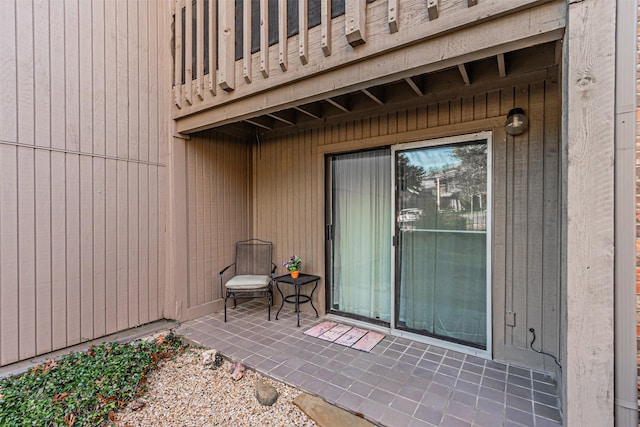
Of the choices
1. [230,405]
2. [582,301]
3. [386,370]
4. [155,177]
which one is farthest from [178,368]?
[582,301]

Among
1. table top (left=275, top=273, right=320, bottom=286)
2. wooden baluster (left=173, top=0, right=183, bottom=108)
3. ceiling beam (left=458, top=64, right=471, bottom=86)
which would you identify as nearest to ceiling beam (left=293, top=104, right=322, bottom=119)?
wooden baluster (left=173, top=0, right=183, bottom=108)

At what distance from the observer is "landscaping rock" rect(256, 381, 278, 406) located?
2.05 m

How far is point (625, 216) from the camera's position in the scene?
4.27 feet

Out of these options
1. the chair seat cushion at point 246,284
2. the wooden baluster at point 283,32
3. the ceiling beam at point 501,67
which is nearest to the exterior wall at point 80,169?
the chair seat cushion at point 246,284

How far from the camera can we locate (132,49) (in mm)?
3146

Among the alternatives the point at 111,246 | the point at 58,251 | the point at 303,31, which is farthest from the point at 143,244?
the point at 303,31

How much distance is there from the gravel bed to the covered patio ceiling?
2384 millimetres

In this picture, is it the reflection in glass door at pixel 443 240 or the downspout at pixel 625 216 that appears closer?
the downspout at pixel 625 216

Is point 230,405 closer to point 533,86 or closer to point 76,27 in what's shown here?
point 533,86

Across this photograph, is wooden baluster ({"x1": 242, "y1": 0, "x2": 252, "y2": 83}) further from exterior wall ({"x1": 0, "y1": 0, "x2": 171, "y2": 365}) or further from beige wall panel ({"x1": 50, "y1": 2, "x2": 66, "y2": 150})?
beige wall panel ({"x1": 50, "y1": 2, "x2": 66, "y2": 150})

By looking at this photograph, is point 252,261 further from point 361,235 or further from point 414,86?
point 414,86

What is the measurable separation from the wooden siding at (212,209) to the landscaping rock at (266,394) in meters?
1.86

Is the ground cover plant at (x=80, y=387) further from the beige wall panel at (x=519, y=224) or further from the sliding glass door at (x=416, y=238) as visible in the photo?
the beige wall panel at (x=519, y=224)

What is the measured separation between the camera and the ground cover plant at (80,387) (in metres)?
1.86
